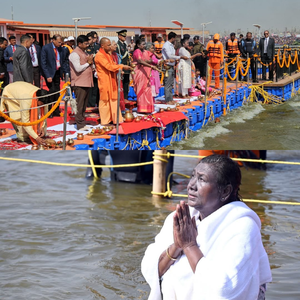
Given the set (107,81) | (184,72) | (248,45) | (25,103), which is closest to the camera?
(25,103)

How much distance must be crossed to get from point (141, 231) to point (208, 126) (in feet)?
21.8

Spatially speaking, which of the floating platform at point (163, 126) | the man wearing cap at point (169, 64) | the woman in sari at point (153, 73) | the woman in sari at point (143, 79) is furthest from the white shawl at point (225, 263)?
the man wearing cap at point (169, 64)

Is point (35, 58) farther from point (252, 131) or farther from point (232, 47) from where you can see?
point (232, 47)

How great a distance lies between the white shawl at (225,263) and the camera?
163cm

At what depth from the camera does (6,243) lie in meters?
4.73

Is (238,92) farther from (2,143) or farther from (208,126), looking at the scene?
(2,143)

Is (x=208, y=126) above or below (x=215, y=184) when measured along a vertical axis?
below

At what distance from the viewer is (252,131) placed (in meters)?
11.8

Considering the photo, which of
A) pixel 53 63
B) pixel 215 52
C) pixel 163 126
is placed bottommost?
pixel 163 126

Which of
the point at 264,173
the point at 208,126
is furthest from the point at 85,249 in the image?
the point at 208,126

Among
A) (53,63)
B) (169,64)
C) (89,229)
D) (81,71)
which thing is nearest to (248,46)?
(169,64)

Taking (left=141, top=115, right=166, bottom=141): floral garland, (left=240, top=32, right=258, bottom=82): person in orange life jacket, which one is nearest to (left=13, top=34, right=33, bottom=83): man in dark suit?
(left=141, top=115, right=166, bottom=141): floral garland

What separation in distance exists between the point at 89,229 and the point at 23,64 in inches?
129

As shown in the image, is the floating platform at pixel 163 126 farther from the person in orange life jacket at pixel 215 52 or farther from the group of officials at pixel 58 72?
the person in orange life jacket at pixel 215 52
